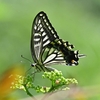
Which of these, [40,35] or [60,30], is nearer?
[40,35]

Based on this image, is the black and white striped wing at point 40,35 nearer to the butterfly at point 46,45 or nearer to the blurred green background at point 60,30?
the butterfly at point 46,45

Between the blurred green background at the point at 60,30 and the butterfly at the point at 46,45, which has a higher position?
the blurred green background at the point at 60,30

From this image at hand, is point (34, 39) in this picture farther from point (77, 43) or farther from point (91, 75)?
point (77, 43)

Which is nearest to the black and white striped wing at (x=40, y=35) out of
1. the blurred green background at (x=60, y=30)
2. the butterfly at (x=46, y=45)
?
the butterfly at (x=46, y=45)

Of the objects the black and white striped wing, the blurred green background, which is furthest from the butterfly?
the blurred green background

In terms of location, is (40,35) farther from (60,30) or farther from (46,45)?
(60,30)

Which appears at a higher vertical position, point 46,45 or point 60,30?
point 60,30

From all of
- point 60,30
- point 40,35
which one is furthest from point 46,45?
point 60,30
